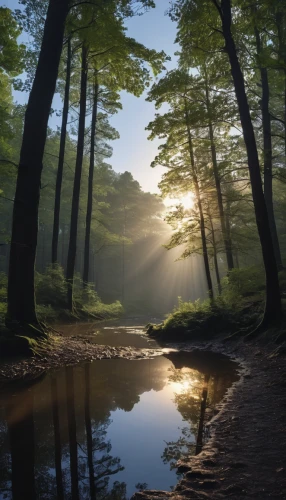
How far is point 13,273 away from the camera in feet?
24.0

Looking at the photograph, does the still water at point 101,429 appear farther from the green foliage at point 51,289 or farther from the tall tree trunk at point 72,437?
the green foliage at point 51,289

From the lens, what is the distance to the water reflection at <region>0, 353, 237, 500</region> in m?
2.66

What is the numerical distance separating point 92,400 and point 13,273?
3879 mm

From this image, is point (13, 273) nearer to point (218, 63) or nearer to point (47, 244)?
point (218, 63)

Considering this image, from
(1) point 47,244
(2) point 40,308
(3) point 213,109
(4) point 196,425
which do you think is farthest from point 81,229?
(4) point 196,425

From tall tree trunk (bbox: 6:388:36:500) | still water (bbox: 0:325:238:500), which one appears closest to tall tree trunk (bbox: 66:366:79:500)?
still water (bbox: 0:325:238:500)

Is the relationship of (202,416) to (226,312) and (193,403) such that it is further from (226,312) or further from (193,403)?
(226,312)

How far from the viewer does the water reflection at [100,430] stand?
266 centimetres

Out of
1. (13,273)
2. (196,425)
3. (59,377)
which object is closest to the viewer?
(196,425)

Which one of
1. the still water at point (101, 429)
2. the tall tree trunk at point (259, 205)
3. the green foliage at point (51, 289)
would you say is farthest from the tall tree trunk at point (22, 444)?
the green foliage at point (51, 289)

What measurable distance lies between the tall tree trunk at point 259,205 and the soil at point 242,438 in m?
1.60

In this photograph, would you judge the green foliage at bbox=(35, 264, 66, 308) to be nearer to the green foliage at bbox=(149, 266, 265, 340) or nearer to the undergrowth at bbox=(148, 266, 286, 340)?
the undergrowth at bbox=(148, 266, 286, 340)

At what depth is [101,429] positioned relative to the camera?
3.68m

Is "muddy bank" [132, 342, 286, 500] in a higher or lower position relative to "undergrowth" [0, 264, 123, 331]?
lower
